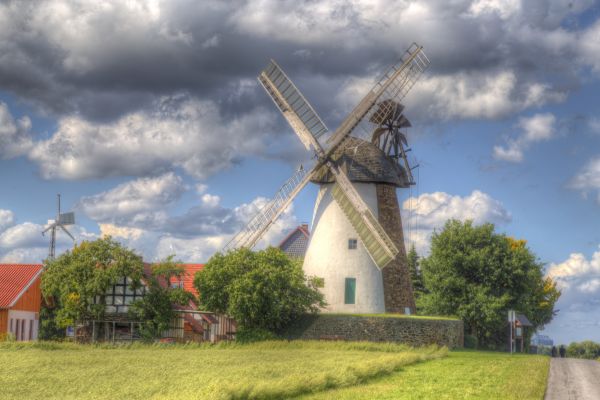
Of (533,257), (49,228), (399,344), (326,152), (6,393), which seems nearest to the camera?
(6,393)

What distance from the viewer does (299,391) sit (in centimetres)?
2317

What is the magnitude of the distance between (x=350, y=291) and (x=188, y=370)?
2321 cm

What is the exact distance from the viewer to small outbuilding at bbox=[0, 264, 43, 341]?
159 feet

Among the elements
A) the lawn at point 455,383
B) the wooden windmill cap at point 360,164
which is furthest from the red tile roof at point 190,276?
the lawn at point 455,383

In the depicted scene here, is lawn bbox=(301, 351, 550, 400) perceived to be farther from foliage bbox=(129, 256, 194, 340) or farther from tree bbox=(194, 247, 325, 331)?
foliage bbox=(129, 256, 194, 340)

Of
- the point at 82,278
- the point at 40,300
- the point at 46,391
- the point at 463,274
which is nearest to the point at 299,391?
the point at 46,391

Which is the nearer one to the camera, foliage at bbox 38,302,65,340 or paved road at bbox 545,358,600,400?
paved road at bbox 545,358,600,400

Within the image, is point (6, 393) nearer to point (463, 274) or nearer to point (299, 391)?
point (299, 391)

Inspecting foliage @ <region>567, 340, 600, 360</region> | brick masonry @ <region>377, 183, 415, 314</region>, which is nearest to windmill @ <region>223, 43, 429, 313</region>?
brick masonry @ <region>377, 183, 415, 314</region>

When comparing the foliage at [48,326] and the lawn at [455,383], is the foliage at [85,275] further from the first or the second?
the lawn at [455,383]

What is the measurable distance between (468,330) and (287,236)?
74.5ft

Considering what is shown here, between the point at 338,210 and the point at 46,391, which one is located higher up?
the point at 338,210

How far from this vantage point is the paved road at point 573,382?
83.8 feet

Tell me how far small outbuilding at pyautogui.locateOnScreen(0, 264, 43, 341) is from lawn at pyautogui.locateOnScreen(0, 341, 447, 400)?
874 cm
